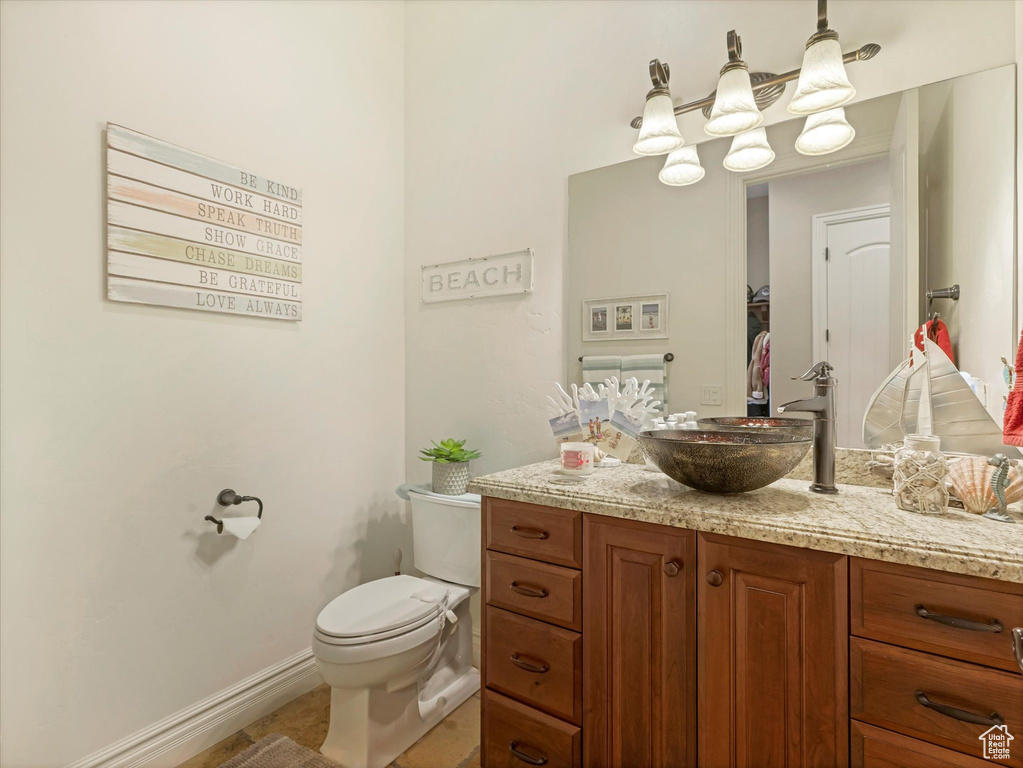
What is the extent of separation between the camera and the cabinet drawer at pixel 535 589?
4.25 feet

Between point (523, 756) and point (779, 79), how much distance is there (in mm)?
2070

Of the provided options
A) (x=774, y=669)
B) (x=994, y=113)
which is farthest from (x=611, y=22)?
(x=774, y=669)

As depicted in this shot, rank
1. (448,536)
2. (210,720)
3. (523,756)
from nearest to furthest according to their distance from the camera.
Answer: (523,756)
(210,720)
(448,536)

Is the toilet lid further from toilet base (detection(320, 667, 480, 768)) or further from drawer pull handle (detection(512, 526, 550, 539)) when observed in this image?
drawer pull handle (detection(512, 526, 550, 539))

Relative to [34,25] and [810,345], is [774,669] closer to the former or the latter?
[810,345]

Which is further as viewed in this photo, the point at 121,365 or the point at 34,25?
the point at 121,365

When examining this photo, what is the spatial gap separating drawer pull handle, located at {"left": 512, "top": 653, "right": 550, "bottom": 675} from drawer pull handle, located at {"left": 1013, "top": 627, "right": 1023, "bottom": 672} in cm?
93

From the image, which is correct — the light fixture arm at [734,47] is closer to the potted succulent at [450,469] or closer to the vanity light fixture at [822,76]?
the vanity light fixture at [822,76]

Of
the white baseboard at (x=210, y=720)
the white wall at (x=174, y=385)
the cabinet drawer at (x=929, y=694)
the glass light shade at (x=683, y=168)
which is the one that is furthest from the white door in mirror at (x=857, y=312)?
the white baseboard at (x=210, y=720)

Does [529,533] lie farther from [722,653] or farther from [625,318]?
[625,318]

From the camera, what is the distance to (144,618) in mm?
1602

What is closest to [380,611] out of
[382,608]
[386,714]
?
[382,608]

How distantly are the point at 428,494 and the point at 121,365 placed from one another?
1113 mm

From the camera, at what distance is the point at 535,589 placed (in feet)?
4.45
